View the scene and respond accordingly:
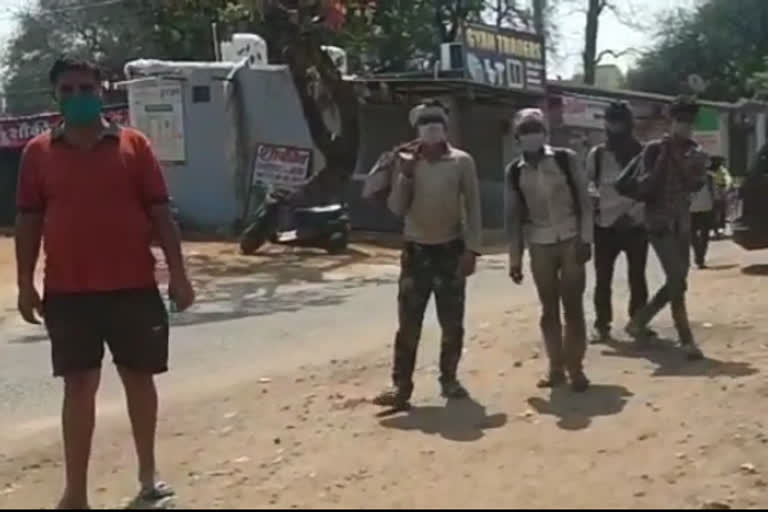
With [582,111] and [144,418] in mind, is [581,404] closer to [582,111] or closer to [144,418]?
[144,418]

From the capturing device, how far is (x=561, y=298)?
9008mm

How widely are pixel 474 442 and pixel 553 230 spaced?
5.83 feet

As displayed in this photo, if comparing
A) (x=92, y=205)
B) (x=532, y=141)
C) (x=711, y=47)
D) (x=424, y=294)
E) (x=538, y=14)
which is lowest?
(x=424, y=294)

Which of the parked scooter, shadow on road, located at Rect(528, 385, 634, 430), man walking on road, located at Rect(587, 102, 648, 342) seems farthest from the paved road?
the parked scooter

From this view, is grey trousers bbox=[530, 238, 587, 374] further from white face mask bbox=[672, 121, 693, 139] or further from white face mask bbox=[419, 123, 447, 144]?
white face mask bbox=[672, 121, 693, 139]

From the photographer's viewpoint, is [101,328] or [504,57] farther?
[504,57]

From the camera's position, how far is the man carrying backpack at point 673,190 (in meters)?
9.95

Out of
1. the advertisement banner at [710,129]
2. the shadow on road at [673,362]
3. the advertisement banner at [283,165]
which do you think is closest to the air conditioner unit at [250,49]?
the advertisement banner at [283,165]

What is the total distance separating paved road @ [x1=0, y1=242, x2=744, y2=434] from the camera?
35.1 ft

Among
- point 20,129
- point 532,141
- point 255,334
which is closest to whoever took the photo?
point 532,141

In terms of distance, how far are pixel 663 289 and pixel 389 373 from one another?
2.11 metres

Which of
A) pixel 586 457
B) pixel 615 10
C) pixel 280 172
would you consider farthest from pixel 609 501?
pixel 615 10

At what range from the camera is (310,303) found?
17000mm

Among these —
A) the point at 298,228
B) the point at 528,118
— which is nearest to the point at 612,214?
the point at 528,118
